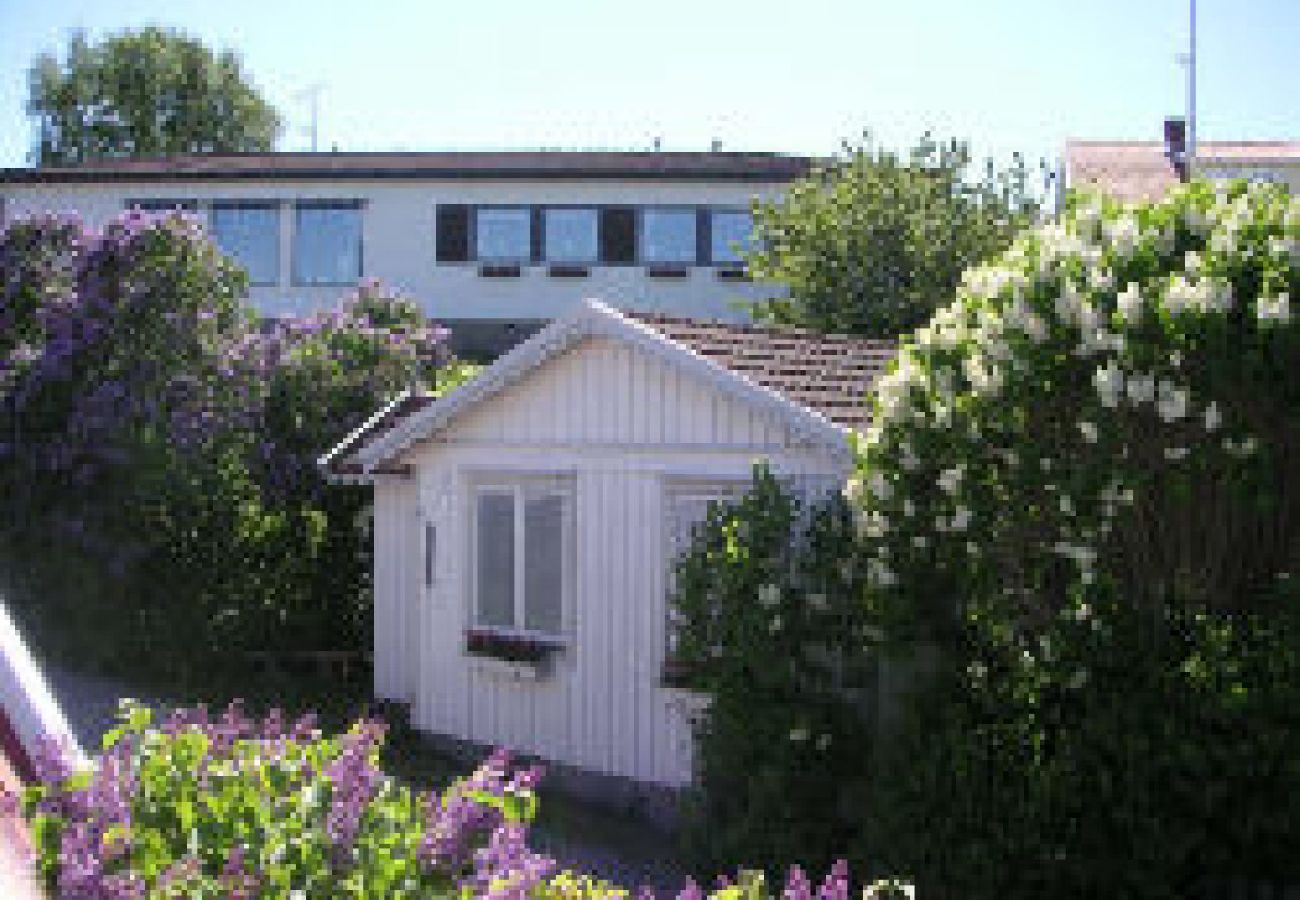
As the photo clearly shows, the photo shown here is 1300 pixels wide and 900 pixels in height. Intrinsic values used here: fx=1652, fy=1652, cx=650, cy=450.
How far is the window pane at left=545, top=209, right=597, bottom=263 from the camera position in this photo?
32250 millimetres

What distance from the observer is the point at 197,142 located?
198 ft

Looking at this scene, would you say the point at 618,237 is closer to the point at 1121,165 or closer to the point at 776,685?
the point at 1121,165

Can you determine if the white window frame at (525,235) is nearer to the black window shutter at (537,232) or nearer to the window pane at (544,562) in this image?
the black window shutter at (537,232)

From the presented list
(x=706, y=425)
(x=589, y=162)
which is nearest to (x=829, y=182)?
(x=589, y=162)

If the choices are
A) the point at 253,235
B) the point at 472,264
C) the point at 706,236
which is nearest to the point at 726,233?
the point at 706,236

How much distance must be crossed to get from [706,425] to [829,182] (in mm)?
16711

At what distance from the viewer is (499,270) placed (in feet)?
107

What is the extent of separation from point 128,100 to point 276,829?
194 feet

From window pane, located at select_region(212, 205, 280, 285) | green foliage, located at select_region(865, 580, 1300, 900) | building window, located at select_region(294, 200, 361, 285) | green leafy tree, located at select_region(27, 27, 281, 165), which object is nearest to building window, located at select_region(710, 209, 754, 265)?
building window, located at select_region(294, 200, 361, 285)

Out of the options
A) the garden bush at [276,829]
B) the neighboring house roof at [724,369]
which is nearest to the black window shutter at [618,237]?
the neighboring house roof at [724,369]

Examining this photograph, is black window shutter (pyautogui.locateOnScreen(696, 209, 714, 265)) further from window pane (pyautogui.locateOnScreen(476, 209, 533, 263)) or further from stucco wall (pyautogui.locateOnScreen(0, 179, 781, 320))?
window pane (pyautogui.locateOnScreen(476, 209, 533, 263))

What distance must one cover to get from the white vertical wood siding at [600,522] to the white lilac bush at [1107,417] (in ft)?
7.41

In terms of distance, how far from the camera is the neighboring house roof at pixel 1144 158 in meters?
32.6

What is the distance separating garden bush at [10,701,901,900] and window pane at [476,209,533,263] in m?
27.2
